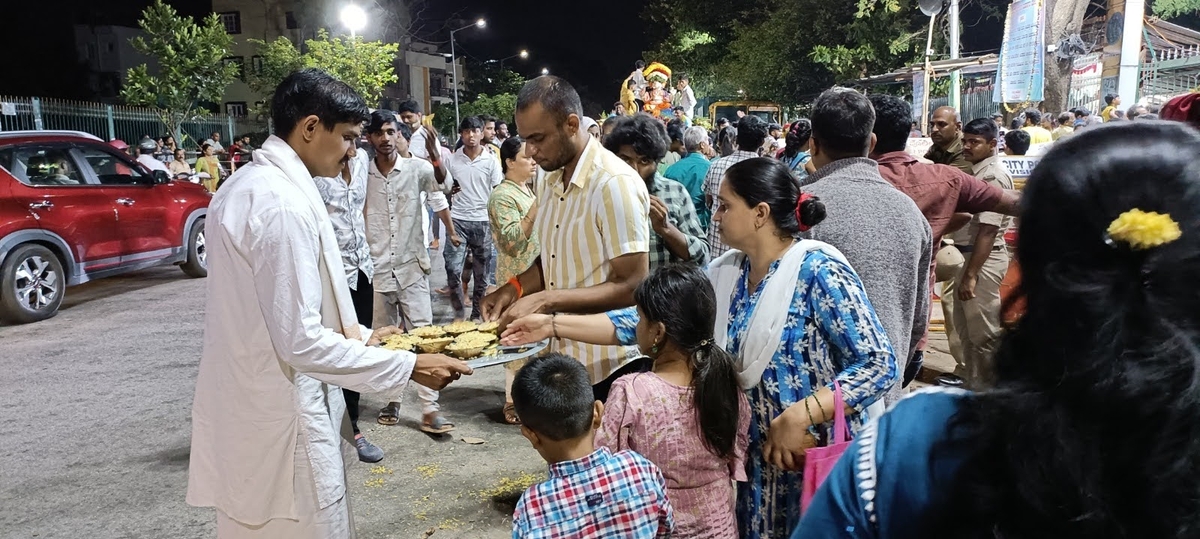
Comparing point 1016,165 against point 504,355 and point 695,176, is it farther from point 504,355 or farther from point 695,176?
point 504,355

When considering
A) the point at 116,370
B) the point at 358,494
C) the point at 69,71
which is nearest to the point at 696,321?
the point at 358,494

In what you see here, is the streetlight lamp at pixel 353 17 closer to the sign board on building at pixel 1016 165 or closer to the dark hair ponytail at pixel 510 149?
the dark hair ponytail at pixel 510 149

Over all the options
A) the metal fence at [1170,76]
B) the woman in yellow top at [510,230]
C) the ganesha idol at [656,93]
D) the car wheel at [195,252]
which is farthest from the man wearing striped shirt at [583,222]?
the metal fence at [1170,76]

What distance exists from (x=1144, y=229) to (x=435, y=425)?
4779 mm

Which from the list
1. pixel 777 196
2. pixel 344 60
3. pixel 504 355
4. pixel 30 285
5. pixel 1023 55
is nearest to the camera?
pixel 777 196

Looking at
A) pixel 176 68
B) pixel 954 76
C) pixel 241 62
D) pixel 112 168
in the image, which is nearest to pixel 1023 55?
pixel 954 76

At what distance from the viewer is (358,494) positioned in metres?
4.22

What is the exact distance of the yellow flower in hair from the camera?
2.54 ft

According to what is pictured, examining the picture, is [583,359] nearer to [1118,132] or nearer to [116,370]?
[1118,132]

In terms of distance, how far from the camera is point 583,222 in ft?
9.93

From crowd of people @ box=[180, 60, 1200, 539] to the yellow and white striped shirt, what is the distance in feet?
0.04

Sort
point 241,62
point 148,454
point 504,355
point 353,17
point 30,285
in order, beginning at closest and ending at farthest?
point 504,355
point 148,454
point 30,285
point 353,17
point 241,62

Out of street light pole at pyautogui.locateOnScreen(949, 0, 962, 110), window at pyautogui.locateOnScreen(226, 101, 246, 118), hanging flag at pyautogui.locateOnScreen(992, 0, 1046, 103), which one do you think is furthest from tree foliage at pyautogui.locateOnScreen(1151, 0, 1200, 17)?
window at pyautogui.locateOnScreen(226, 101, 246, 118)

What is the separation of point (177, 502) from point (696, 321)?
3.35 metres
